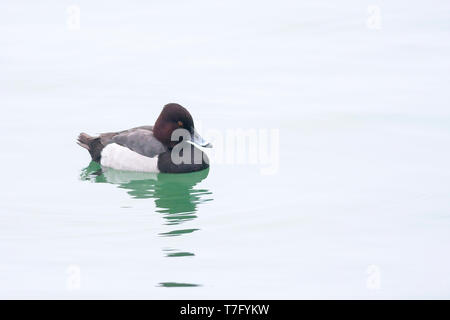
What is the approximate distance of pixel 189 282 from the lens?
898cm

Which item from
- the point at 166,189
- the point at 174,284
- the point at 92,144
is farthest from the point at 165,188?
the point at 174,284

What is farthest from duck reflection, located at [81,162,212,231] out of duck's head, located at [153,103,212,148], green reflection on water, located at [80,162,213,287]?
duck's head, located at [153,103,212,148]

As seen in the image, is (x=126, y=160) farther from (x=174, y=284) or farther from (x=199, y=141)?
(x=174, y=284)

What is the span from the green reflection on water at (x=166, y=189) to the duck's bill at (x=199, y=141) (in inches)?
13.1

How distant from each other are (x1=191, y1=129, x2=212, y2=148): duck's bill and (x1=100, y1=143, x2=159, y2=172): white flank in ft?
1.64

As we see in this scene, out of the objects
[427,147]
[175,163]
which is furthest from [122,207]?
[427,147]

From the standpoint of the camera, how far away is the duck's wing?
12953mm

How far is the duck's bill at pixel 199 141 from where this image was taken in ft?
41.8

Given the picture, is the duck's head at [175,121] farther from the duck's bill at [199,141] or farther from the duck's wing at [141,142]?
the duck's wing at [141,142]

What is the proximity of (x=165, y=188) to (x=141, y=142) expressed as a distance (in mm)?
977

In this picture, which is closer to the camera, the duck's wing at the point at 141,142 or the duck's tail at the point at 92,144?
the duck's wing at the point at 141,142

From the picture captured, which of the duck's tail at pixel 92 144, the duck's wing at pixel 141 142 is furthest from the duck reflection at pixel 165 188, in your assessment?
the duck's wing at pixel 141 142

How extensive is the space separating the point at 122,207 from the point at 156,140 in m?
1.99

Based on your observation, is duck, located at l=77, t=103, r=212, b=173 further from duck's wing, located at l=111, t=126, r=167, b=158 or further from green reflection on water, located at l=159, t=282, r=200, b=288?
green reflection on water, located at l=159, t=282, r=200, b=288
